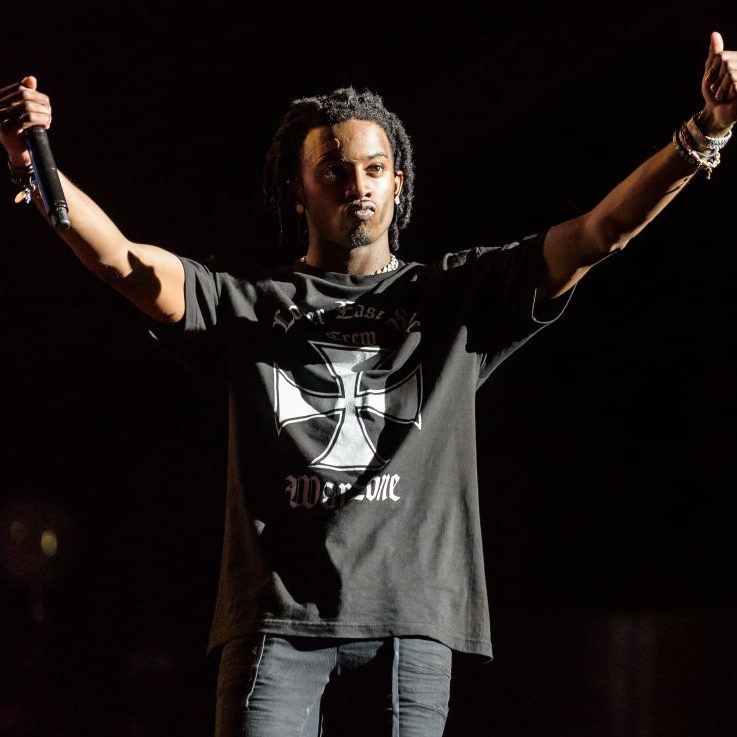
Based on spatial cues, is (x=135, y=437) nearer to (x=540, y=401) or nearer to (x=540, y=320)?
(x=540, y=401)

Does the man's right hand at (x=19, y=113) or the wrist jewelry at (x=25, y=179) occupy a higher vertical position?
the man's right hand at (x=19, y=113)

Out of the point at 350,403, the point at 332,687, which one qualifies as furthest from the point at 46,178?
the point at 332,687

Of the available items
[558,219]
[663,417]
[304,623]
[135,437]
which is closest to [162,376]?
[135,437]

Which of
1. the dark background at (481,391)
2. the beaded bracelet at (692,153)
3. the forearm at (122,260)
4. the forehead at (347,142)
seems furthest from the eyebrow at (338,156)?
the dark background at (481,391)

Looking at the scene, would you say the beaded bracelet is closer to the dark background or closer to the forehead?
the forehead

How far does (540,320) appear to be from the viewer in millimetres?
1733

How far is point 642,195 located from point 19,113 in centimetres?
95

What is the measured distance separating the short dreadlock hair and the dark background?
1165 mm

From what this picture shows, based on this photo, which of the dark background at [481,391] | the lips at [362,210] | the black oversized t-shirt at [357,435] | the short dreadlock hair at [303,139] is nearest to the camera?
the black oversized t-shirt at [357,435]

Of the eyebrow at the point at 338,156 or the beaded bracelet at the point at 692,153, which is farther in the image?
the eyebrow at the point at 338,156

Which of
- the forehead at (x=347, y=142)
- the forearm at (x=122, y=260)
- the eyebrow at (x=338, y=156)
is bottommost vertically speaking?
the forearm at (x=122, y=260)

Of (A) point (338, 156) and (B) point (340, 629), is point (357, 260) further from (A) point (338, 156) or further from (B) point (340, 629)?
(B) point (340, 629)

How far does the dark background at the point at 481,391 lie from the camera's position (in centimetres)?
294

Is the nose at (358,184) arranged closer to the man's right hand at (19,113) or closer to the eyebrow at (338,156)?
the eyebrow at (338,156)
